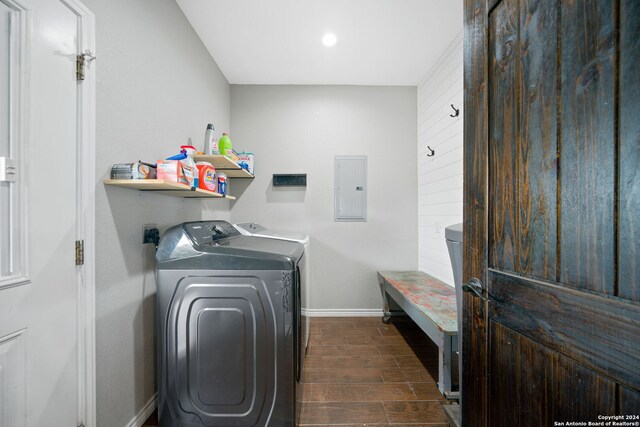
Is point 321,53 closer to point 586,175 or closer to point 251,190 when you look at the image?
point 251,190

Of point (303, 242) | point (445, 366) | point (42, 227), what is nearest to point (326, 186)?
point (303, 242)

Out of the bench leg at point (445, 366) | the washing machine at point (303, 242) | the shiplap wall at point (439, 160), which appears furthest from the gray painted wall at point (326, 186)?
the bench leg at point (445, 366)

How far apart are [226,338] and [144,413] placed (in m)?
0.84

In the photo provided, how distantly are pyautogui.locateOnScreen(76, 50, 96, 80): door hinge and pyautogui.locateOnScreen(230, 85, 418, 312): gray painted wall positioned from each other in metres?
2.09

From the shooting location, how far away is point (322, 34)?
93.0 inches

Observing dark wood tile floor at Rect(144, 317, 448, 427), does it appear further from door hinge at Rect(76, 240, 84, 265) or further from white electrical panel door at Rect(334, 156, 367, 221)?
white electrical panel door at Rect(334, 156, 367, 221)

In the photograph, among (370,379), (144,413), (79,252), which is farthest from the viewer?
(370,379)

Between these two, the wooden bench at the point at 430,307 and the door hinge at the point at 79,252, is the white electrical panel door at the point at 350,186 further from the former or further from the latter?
the door hinge at the point at 79,252

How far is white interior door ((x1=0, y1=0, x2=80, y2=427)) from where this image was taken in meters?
0.93

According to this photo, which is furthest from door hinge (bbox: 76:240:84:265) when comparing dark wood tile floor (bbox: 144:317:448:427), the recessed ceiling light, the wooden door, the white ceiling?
the recessed ceiling light

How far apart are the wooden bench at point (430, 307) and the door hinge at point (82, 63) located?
2.44 m

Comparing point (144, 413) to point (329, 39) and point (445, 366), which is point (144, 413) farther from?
point (329, 39)

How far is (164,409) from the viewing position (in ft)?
4.66

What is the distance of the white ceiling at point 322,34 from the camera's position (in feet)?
6.81
